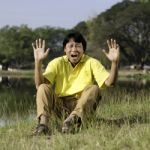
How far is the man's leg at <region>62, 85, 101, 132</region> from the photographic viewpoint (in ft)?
17.9

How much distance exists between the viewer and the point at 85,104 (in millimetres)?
5539

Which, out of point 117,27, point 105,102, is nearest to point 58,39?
point 117,27

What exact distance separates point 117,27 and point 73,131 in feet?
176

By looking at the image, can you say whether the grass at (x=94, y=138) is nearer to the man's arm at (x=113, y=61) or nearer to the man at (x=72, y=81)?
the man at (x=72, y=81)

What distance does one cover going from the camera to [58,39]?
8688 cm

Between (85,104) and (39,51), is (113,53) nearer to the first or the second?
(85,104)

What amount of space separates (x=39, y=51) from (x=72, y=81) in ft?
1.92

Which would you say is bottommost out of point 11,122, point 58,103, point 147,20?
point 11,122

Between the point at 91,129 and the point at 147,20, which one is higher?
the point at 147,20

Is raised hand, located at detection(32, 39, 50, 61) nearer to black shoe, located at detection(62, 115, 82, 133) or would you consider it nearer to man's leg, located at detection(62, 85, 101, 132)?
man's leg, located at detection(62, 85, 101, 132)

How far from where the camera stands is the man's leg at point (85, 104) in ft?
17.9

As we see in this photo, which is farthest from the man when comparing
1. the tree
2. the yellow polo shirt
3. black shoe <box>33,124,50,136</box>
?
the tree

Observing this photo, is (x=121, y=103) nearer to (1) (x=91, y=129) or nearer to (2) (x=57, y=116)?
(2) (x=57, y=116)

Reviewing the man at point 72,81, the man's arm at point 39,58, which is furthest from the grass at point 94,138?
the man's arm at point 39,58
